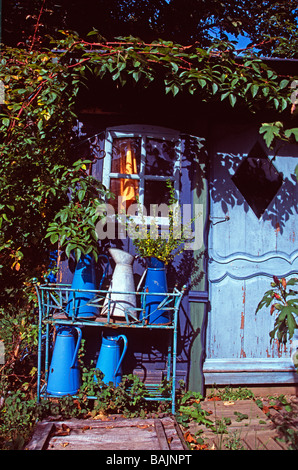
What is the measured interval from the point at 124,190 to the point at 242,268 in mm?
1456

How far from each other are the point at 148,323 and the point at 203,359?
85 cm

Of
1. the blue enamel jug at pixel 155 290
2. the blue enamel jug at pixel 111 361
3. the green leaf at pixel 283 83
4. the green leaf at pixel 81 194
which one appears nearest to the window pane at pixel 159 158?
the green leaf at pixel 81 194

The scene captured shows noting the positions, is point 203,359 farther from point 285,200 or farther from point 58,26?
point 58,26

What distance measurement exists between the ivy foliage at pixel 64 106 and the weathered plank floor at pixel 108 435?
1.34 metres

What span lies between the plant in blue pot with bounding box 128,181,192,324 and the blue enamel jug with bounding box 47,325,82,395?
2.09 ft

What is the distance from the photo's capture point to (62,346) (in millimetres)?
2867

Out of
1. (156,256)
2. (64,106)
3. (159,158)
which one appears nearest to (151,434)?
(156,256)

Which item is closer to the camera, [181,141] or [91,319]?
[91,319]

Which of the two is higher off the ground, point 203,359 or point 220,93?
point 220,93

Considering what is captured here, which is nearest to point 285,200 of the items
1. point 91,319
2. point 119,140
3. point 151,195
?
point 151,195

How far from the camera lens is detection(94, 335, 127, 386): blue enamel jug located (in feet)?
9.48

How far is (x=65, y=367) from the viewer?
9.24 feet
